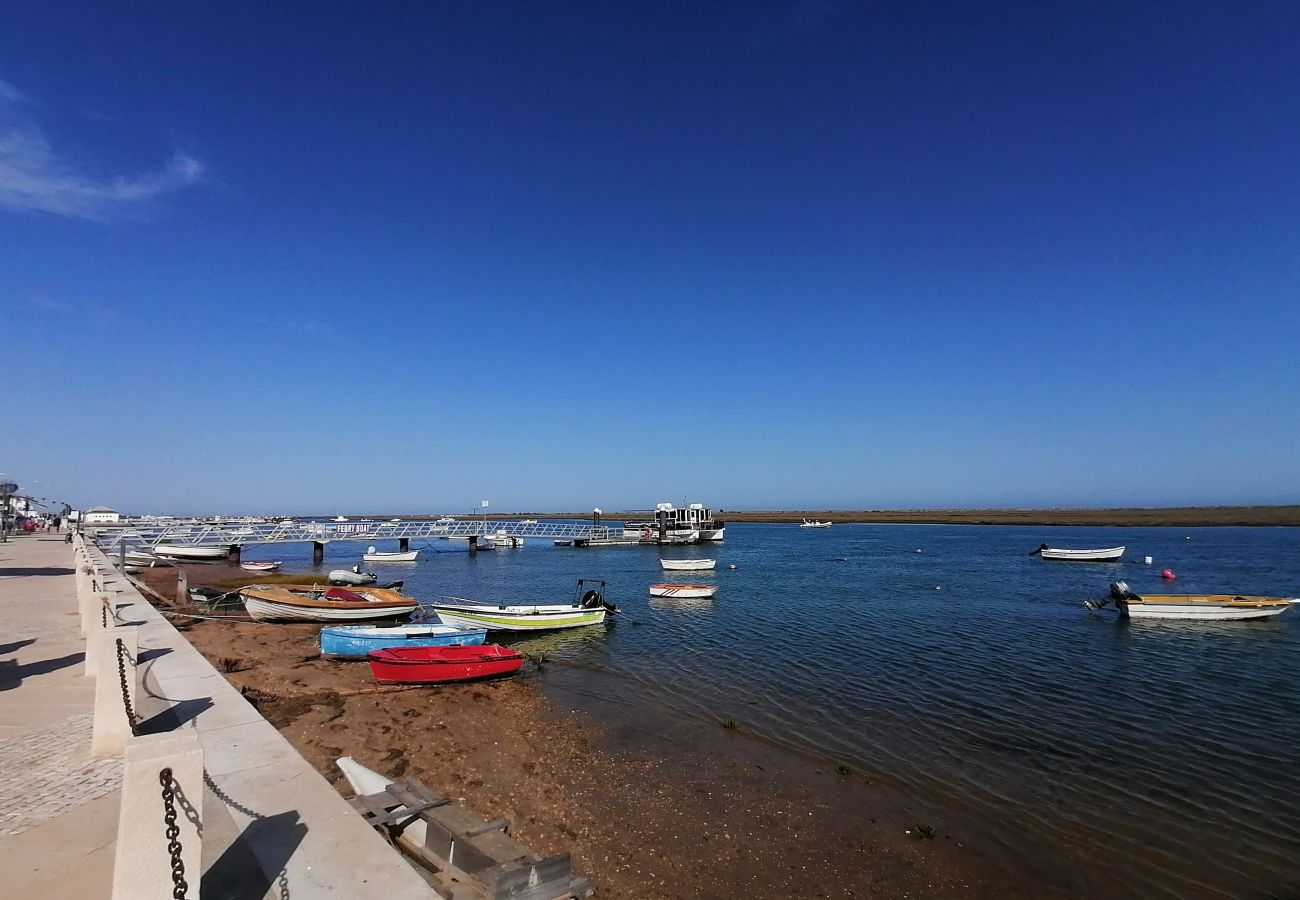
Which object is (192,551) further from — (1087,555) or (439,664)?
(1087,555)

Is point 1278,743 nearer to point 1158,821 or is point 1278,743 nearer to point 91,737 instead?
point 1158,821

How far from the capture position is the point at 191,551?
62.1 metres

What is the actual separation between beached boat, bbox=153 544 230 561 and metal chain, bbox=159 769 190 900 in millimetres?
71256

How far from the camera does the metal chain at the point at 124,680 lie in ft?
24.8

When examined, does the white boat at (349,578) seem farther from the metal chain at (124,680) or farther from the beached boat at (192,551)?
the metal chain at (124,680)

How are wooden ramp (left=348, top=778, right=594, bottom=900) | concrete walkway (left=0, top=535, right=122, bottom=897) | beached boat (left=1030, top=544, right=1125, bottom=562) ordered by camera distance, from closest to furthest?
concrete walkway (left=0, top=535, right=122, bottom=897) → wooden ramp (left=348, top=778, right=594, bottom=900) → beached boat (left=1030, top=544, right=1125, bottom=562)

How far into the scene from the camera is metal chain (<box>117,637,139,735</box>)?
7.55m

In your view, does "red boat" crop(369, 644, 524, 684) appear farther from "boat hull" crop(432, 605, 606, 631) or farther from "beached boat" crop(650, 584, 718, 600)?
"beached boat" crop(650, 584, 718, 600)

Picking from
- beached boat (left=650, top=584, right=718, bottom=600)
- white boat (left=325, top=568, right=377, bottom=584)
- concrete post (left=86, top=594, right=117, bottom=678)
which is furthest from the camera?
white boat (left=325, top=568, right=377, bottom=584)

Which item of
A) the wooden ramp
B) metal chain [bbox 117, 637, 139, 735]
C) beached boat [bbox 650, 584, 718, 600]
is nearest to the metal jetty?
beached boat [bbox 650, 584, 718, 600]

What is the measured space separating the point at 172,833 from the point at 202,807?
32cm

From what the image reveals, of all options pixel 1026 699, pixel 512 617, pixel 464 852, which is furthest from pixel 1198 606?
pixel 464 852

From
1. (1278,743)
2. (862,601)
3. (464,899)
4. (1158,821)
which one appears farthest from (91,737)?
(862,601)

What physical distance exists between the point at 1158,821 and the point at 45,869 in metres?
16.7
